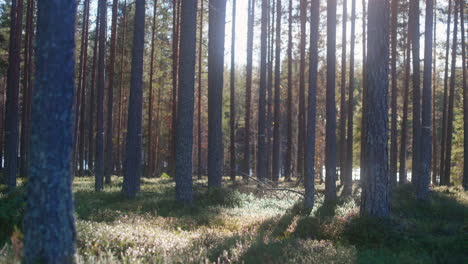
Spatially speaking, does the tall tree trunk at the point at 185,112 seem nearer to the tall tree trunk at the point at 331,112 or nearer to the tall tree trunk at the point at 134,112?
the tall tree trunk at the point at 134,112

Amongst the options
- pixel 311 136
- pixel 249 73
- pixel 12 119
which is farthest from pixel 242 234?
pixel 249 73

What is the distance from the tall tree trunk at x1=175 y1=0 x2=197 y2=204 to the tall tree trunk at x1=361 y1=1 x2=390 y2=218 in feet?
20.0

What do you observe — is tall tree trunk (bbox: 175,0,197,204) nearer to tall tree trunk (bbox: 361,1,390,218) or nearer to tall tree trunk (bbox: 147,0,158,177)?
tall tree trunk (bbox: 361,1,390,218)

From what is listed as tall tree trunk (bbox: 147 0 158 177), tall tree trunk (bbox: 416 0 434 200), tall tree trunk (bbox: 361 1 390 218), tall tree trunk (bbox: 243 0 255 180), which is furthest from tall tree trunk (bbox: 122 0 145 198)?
tall tree trunk (bbox: 147 0 158 177)

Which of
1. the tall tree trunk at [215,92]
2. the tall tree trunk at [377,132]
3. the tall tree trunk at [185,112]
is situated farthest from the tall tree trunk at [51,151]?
the tall tree trunk at [215,92]

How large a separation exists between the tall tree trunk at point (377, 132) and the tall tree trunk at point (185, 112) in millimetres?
6083

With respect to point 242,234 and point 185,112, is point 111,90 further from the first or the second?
point 242,234

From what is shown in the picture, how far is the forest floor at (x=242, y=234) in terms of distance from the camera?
23.0 feet

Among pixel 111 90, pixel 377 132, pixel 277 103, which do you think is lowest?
pixel 377 132

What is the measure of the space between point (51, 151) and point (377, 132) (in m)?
7.90

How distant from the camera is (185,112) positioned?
1522 cm

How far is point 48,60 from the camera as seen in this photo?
18.9 feet

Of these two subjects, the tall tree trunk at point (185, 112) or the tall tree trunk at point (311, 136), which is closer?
the tall tree trunk at point (185, 112)

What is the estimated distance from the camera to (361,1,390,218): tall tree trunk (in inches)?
434
